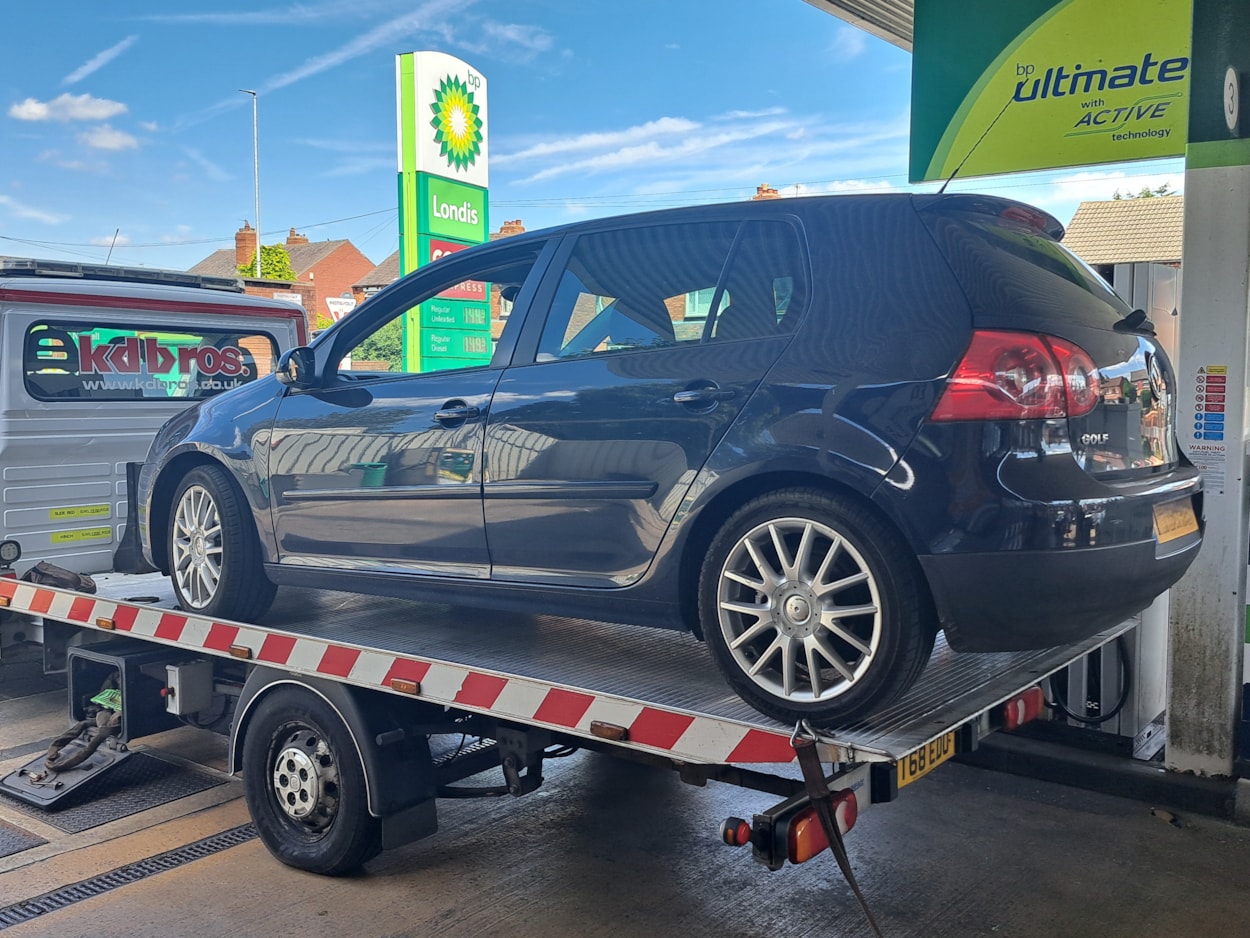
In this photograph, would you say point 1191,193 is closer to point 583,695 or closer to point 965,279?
point 965,279

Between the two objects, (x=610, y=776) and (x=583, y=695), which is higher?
(x=583, y=695)

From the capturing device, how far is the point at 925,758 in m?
3.07

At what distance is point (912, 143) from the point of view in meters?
7.00

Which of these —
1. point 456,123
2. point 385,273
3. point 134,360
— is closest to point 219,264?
point 385,273

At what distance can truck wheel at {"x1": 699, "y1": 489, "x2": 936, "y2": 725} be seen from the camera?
2.86 meters

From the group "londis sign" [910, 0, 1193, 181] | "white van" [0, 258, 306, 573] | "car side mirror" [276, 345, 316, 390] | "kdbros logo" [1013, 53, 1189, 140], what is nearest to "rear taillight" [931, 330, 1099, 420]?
"car side mirror" [276, 345, 316, 390]

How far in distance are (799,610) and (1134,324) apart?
1.39 m

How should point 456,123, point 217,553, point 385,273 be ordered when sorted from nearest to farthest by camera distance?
point 217,553
point 456,123
point 385,273

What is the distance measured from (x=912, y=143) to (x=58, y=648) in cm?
574

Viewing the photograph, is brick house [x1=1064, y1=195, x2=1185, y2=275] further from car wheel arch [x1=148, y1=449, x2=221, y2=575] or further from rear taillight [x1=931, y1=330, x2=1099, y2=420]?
rear taillight [x1=931, y1=330, x2=1099, y2=420]

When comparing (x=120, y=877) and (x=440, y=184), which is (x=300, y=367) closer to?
(x=120, y=877)

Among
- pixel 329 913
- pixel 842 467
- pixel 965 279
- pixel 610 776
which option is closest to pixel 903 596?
pixel 842 467

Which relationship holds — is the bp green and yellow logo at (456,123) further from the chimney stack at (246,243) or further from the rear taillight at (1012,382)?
the chimney stack at (246,243)

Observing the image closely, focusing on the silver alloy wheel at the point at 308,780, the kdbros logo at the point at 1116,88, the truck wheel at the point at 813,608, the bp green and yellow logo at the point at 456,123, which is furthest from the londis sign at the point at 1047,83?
the bp green and yellow logo at the point at 456,123
